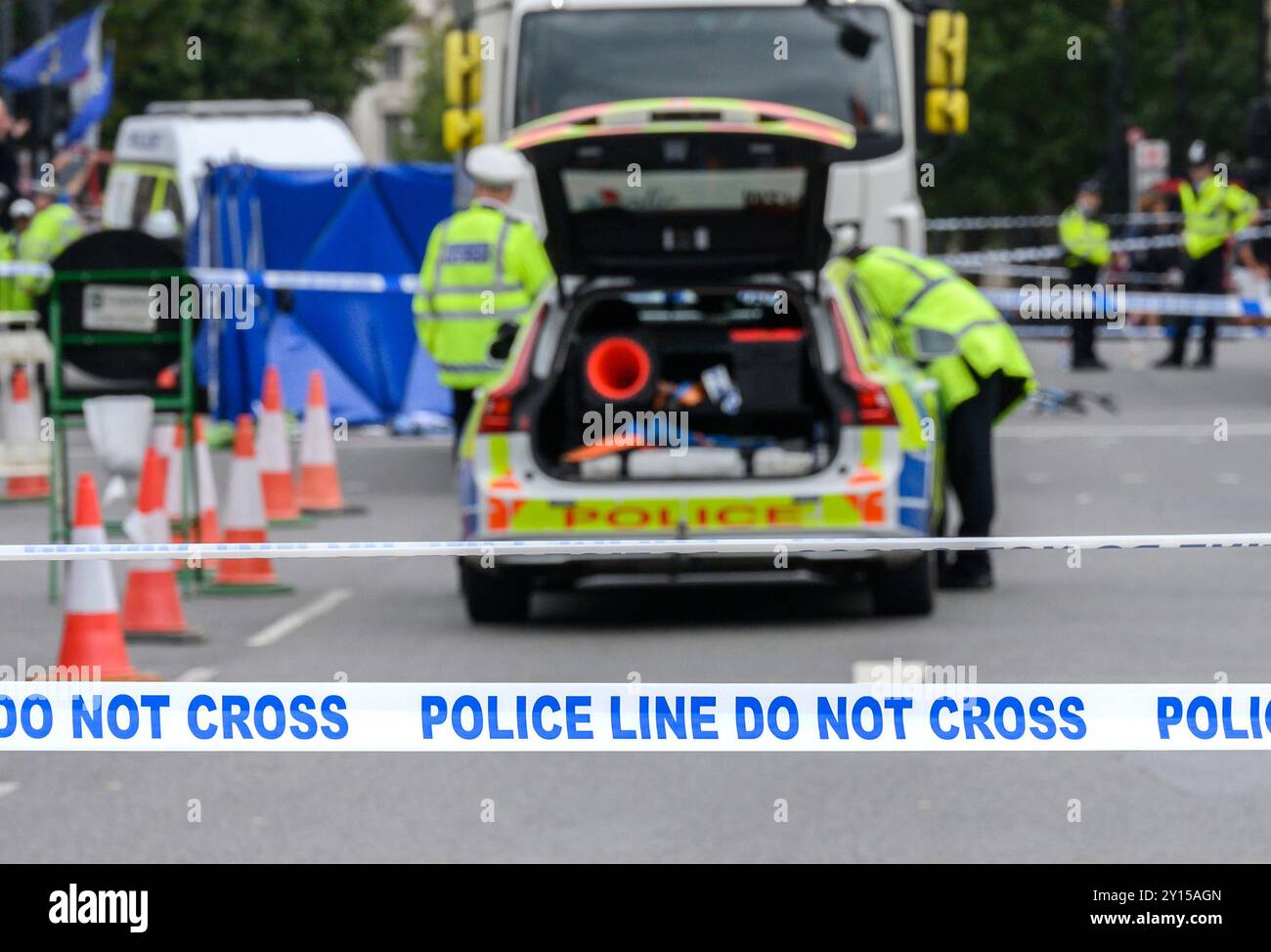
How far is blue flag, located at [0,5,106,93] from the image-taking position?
28000mm

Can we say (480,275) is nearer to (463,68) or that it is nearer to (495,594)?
(463,68)

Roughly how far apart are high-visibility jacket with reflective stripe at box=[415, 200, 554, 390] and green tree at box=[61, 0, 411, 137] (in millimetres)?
30155

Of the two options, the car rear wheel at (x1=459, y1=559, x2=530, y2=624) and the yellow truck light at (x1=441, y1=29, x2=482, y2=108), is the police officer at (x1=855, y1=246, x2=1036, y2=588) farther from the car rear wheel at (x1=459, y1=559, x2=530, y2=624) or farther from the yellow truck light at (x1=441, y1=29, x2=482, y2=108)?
the yellow truck light at (x1=441, y1=29, x2=482, y2=108)

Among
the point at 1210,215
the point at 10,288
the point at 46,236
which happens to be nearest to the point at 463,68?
the point at 46,236

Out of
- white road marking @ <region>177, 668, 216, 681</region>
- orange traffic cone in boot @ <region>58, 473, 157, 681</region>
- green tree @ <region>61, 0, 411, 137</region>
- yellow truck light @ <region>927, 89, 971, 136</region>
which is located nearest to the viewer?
orange traffic cone in boot @ <region>58, 473, 157, 681</region>

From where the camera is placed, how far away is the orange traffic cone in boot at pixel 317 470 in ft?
51.4

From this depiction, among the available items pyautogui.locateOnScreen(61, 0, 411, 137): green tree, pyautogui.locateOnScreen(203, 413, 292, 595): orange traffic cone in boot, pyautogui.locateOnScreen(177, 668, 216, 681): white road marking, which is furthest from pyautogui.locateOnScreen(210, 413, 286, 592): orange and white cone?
pyautogui.locateOnScreen(61, 0, 411, 137): green tree

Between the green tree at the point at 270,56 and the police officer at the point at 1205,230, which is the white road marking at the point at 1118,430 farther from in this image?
the green tree at the point at 270,56

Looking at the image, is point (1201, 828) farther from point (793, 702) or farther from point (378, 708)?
point (378, 708)

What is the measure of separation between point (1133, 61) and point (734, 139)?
2124 inches

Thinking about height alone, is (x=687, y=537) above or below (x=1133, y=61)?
below
